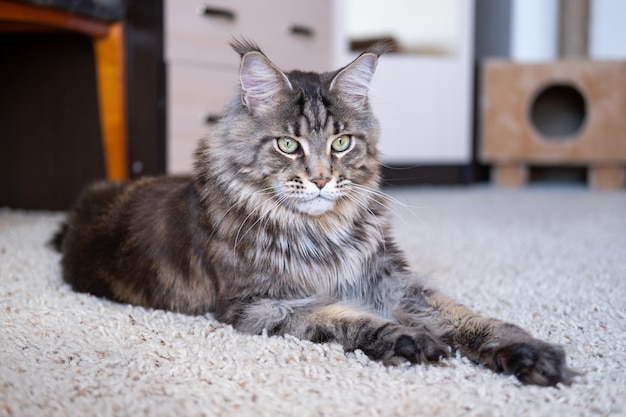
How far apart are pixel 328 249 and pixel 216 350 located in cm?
31

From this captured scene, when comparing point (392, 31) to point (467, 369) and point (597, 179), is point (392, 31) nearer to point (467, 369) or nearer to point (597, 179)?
point (597, 179)

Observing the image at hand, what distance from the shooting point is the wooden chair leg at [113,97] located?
2.38m

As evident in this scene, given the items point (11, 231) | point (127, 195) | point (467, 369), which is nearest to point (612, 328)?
point (467, 369)

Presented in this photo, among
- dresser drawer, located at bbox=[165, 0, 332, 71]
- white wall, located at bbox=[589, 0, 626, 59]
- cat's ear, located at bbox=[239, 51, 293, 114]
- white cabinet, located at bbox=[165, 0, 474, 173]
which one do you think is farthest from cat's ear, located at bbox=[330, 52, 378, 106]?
white wall, located at bbox=[589, 0, 626, 59]

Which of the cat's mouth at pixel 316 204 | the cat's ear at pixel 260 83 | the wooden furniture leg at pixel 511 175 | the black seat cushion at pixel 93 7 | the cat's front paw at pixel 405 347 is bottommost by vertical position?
the cat's front paw at pixel 405 347

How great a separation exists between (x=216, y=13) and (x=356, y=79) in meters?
1.57

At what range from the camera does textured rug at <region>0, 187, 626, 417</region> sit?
78 centimetres

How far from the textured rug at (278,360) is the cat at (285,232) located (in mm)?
60

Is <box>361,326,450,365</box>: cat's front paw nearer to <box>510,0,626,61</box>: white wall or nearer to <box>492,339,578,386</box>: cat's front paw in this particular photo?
<box>492,339,578,386</box>: cat's front paw

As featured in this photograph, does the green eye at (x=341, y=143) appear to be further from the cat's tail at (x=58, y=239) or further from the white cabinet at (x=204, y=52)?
the white cabinet at (x=204, y=52)

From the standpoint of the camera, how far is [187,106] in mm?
2652

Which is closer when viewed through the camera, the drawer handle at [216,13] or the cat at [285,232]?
the cat at [285,232]

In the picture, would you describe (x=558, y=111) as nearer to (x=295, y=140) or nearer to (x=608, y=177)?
(x=608, y=177)

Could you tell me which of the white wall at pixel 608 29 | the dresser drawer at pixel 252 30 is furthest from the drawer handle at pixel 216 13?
the white wall at pixel 608 29
